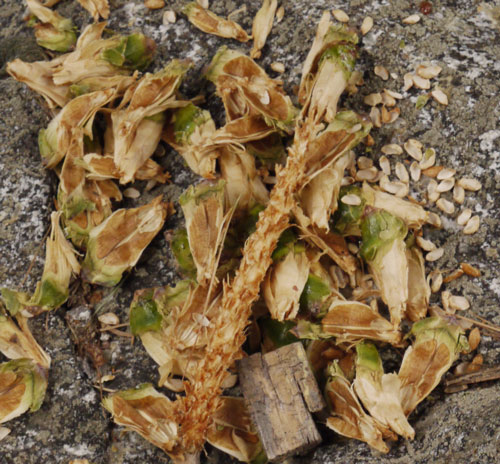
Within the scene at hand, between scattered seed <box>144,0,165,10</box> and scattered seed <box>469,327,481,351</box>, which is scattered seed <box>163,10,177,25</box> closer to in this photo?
scattered seed <box>144,0,165,10</box>

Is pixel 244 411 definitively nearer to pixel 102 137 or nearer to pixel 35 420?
pixel 35 420

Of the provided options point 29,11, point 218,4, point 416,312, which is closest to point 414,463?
point 416,312

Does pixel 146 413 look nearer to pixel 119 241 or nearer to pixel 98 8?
pixel 119 241

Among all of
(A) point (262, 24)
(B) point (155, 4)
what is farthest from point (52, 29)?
(A) point (262, 24)

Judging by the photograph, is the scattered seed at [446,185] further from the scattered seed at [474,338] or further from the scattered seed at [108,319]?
the scattered seed at [108,319]

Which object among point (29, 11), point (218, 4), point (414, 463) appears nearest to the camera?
point (414, 463)

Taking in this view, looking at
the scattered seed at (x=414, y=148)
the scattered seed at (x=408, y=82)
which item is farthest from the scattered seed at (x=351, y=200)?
the scattered seed at (x=408, y=82)

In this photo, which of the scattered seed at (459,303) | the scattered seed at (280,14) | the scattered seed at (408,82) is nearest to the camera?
the scattered seed at (459,303)
